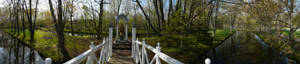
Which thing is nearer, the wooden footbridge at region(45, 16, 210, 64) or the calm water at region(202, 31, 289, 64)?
the wooden footbridge at region(45, 16, 210, 64)

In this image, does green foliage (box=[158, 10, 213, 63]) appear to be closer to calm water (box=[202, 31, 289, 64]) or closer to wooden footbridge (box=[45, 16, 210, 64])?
calm water (box=[202, 31, 289, 64])

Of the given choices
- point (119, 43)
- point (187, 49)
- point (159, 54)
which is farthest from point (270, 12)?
point (119, 43)

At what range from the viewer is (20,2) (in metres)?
13.0

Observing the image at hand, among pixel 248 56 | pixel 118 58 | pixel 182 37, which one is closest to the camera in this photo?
pixel 118 58

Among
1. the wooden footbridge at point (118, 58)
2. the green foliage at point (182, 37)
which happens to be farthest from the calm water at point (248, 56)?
the wooden footbridge at point (118, 58)

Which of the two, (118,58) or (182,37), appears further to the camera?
(182,37)

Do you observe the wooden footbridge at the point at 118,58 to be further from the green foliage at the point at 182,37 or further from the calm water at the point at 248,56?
the calm water at the point at 248,56

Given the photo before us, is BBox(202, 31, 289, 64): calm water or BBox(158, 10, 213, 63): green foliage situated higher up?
BBox(158, 10, 213, 63): green foliage

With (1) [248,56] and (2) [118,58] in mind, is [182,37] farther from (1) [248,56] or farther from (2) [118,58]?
(1) [248,56]

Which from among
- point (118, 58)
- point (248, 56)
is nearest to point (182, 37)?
point (118, 58)

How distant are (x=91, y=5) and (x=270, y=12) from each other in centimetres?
1720

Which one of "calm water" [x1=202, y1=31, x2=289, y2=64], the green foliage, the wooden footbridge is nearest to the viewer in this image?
the wooden footbridge


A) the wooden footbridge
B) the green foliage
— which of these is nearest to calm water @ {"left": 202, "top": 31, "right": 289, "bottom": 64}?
the green foliage

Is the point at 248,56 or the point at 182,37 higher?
the point at 182,37
